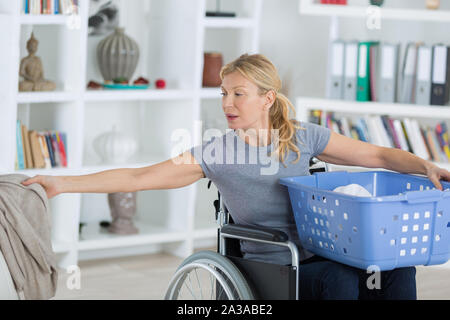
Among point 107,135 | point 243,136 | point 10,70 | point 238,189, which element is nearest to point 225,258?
point 238,189

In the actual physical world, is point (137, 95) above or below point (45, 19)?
below

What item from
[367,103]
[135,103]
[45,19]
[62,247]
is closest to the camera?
[45,19]

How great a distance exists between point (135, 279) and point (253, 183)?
1644mm

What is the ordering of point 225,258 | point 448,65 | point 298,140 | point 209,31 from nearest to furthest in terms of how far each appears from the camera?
1. point 225,258
2. point 298,140
3. point 448,65
4. point 209,31

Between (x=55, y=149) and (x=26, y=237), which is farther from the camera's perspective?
(x=55, y=149)

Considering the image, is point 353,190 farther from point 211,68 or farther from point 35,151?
point 211,68

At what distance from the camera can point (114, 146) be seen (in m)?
4.09

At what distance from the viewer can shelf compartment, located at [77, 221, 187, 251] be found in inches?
157

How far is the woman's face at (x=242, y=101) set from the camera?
93.9 inches

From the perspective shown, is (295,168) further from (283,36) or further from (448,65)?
(283,36)

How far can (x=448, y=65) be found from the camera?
4.10 meters

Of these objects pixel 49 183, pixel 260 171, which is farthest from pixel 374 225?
pixel 49 183

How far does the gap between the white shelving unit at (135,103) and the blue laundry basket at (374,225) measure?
1.74 meters
